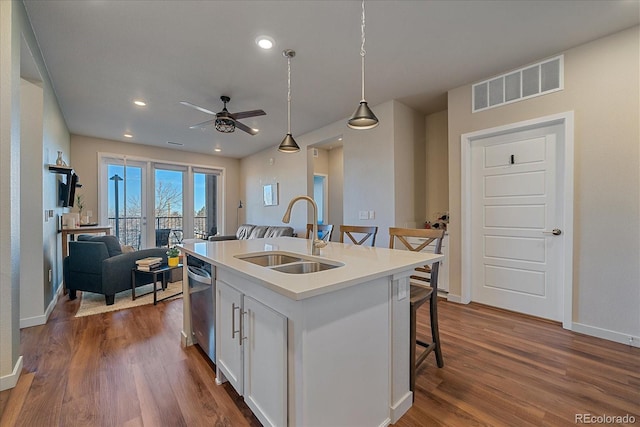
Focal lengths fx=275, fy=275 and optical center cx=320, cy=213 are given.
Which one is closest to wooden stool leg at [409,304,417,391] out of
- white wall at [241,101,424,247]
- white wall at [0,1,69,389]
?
white wall at [241,101,424,247]

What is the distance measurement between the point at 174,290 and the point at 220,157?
14.1 ft

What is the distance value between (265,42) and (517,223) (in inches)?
129

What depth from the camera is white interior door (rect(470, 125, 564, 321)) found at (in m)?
2.89

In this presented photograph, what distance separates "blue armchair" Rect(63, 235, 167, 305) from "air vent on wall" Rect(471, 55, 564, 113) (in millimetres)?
4818

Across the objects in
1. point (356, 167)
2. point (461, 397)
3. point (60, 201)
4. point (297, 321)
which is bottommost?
point (461, 397)

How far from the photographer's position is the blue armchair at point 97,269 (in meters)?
3.40

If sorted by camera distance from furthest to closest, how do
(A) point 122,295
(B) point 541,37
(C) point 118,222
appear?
(C) point 118,222
(A) point 122,295
(B) point 541,37

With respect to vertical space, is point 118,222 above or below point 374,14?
below

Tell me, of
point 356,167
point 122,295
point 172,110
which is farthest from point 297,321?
point 172,110

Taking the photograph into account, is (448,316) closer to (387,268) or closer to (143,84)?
(387,268)

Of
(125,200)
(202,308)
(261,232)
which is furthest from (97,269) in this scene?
(125,200)

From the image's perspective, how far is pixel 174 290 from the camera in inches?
160

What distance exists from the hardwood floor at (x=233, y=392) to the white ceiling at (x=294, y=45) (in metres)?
2.73

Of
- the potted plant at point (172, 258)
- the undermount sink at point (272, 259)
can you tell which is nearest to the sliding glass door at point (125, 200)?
the potted plant at point (172, 258)
